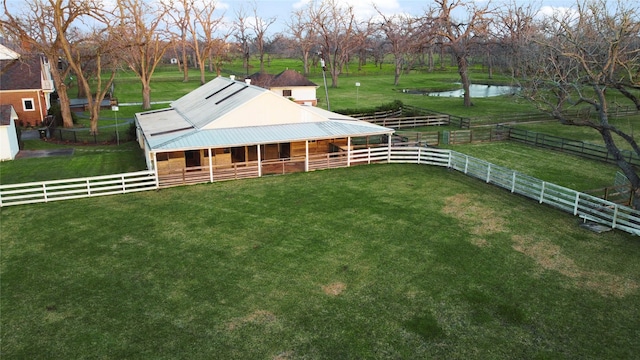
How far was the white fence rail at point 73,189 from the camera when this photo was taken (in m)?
19.5

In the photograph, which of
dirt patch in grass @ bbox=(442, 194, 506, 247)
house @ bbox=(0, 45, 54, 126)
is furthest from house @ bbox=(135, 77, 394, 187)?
Result: house @ bbox=(0, 45, 54, 126)

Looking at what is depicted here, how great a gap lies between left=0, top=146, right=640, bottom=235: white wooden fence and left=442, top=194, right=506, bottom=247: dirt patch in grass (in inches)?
95.1

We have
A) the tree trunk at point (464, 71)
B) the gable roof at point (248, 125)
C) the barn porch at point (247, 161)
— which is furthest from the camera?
the tree trunk at point (464, 71)

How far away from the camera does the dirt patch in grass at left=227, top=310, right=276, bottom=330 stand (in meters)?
11.3

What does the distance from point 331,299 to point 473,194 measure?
10.7m

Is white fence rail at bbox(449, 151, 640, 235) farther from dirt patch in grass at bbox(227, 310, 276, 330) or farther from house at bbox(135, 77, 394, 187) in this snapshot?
dirt patch in grass at bbox(227, 310, 276, 330)

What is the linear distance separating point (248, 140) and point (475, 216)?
11.3 metres

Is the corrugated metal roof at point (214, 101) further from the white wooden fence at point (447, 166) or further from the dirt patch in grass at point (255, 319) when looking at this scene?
the dirt patch in grass at point (255, 319)

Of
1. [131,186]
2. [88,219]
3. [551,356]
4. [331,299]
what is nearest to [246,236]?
[331,299]

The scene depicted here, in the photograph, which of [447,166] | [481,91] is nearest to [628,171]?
[447,166]

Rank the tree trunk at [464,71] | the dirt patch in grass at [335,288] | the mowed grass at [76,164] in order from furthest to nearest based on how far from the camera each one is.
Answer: the tree trunk at [464,71]
the mowed grass at [76,164]
the dirt patch in grass at [335,288]

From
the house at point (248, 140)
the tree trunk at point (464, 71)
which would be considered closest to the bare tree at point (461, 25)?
the tree trunk at point (464, 71)

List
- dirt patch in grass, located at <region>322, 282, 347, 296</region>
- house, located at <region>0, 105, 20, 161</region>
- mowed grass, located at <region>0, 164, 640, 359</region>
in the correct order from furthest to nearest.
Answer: house, located at <region>0, 105, 20, 161</region> → dirt patch in grass, located at <region>322, 282, 347, 296</region> → mowed grass, located at <region>0, 164, 640, 359</region>

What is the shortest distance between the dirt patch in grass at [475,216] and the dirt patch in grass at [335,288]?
5329mm
